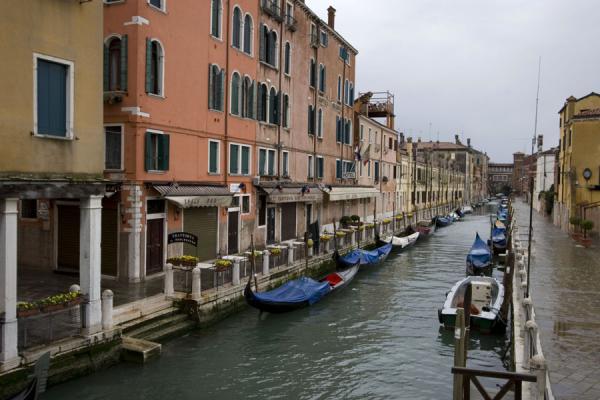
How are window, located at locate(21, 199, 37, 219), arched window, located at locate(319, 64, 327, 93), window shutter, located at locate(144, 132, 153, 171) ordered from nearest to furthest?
1. window shutter, located at locate(144, 132, 153, 171)
2. window, located at locate(21, 199, 37, 219)
3. arched window, located at locate(319, 64, 327, 93)

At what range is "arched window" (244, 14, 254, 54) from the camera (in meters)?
20.2

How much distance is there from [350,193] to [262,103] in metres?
10.9

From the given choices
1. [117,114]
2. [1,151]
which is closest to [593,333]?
[1,151]

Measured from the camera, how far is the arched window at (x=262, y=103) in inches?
843

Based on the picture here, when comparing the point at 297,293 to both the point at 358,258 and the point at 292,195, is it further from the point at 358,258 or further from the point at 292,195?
the point at 292,195

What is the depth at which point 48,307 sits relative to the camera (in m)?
9.26

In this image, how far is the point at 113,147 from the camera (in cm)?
1474

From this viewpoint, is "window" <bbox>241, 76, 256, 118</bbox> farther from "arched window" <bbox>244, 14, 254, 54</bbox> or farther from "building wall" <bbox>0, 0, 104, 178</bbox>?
"building wall" <bbox>0, 0, 104, 178</bbox>

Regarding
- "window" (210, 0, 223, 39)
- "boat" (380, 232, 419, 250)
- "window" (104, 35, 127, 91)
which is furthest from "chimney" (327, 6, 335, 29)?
"window" (104, 35, 127, 91)

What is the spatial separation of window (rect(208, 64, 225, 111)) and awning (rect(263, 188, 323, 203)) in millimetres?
4696

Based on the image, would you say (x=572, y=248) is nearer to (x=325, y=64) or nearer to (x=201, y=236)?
(x=325, y=64)

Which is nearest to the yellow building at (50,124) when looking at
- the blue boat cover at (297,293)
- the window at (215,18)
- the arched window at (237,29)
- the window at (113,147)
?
the window at (113,147)

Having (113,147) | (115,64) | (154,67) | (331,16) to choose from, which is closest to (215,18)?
(154,67)

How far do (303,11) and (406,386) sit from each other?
19.8m
